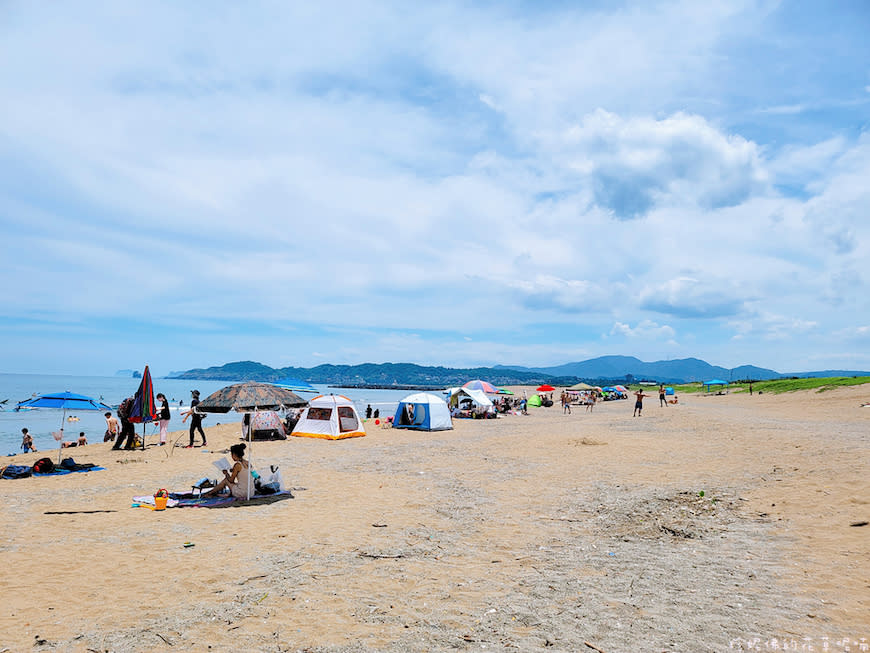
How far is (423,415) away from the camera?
2730 centimetres

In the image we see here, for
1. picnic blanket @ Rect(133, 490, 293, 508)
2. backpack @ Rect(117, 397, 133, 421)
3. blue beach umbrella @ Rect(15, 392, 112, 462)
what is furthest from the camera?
backpack @ Rect(117, 397, 133, 421)

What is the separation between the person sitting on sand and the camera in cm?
1057

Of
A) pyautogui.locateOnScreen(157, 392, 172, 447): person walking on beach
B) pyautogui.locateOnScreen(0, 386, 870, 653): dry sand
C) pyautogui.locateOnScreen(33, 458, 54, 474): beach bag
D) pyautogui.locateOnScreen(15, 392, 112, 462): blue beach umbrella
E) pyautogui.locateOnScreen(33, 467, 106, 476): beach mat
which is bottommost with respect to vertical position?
pyautogui.locateOnScreen(0, 386, 870, 653): dry sand

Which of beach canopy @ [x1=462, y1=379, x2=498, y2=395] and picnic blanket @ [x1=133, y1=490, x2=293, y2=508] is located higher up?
beach canopy @ [x1=462, y1=379, x2=498, y2=395]

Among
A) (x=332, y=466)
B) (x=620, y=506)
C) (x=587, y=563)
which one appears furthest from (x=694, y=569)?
(x=332, y=466)

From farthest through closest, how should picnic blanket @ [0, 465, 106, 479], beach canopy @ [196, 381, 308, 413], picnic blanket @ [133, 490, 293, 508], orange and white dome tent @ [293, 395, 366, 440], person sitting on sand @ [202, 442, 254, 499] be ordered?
orange and white dome tent @ [293, 395, 366, 440] → beach canopy @ [196, 381, 308, 413] → picnic blanket @ [0, 465, 106, 479] → person sitting on sand @ [202, 442, 254, 499] → picnic blanket @ [133, 490, 293, 508]

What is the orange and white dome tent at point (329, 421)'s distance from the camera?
73.7ft

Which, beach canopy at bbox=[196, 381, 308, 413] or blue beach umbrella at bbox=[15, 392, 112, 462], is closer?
blue beach umbrella at bbox=[15, 392, 112, 462]

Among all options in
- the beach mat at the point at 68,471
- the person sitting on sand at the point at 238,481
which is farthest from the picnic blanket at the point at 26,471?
the person sitting on sand at the point at 238,481

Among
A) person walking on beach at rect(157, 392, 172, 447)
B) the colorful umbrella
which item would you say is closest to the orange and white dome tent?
person walking on beach at rect(157, 392, 172, 447)

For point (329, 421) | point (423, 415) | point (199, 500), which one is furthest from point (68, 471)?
point (423, 415)

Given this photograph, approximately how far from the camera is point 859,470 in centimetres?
1077

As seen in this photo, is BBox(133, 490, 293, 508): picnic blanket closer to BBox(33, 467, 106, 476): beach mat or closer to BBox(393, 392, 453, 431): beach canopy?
BBox(33, 467, 106, 476): beach mat

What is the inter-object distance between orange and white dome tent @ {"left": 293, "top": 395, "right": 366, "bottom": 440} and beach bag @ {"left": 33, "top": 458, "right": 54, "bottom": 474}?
9773 millimetres
